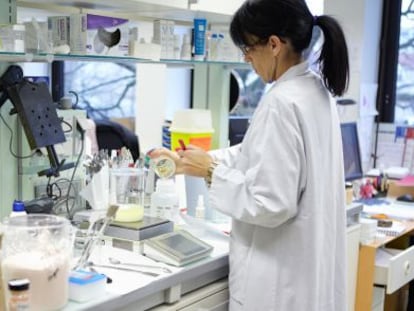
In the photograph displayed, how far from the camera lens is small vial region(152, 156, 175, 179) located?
6.66 ft

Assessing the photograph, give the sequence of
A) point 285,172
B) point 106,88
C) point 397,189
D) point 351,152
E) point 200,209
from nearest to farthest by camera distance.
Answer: point 285,172
point 200,209
point 351,152
point 397,189
point 106,88

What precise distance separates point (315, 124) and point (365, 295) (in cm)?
120

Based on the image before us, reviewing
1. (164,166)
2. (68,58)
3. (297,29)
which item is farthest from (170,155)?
(297,29)

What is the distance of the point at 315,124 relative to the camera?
169 centimetres

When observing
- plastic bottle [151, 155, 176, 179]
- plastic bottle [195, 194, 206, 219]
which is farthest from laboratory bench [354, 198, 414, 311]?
plastic bottle [151, 155, 176, 179]

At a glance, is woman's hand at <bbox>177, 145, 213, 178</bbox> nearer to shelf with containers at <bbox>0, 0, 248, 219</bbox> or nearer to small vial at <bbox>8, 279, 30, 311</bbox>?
shelf with containers at <bbox>0, 0, 248, 219</bbox>

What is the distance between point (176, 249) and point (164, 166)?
36 centimetres

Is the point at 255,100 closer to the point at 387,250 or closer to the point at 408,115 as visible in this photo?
the point at 408,115

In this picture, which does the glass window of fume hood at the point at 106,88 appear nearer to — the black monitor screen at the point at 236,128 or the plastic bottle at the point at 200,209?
the black monitor screen at the point at 236,128

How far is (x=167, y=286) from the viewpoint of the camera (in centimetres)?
164

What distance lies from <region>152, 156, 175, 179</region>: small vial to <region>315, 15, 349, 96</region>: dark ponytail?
0.57m

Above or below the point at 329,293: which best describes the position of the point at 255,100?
above

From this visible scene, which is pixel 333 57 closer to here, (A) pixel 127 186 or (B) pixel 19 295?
(A) pixel 127 186

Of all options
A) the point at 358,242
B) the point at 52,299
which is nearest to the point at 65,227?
the point at 52,299
